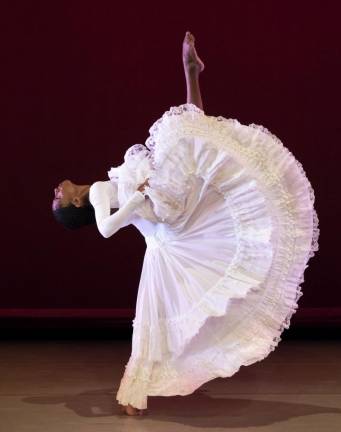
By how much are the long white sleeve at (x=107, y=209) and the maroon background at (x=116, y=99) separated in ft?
5.39

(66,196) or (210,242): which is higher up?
(66,196)

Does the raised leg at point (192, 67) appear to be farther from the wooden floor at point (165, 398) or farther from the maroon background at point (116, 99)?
the maroon background at point (116, 99)

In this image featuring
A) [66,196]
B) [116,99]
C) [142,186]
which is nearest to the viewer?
[142,186]

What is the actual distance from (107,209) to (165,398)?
844mm

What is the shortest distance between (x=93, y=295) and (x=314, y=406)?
190 cm

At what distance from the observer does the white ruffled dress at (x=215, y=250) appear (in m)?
2.62

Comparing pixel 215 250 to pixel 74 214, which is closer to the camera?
pixel 215 250

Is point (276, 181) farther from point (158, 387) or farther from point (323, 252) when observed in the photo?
point (323, 252)

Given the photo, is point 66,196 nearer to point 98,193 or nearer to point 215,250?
point 98,193

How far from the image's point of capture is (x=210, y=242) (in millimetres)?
2764

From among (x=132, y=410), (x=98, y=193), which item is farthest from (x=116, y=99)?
(x=132, y=410)

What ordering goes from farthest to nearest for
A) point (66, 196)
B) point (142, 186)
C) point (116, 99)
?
point (116, 99)
point (66, 196)
point (142, 186)

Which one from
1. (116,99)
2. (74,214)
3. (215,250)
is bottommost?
(215,250)

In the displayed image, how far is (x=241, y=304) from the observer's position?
8.70 feet
